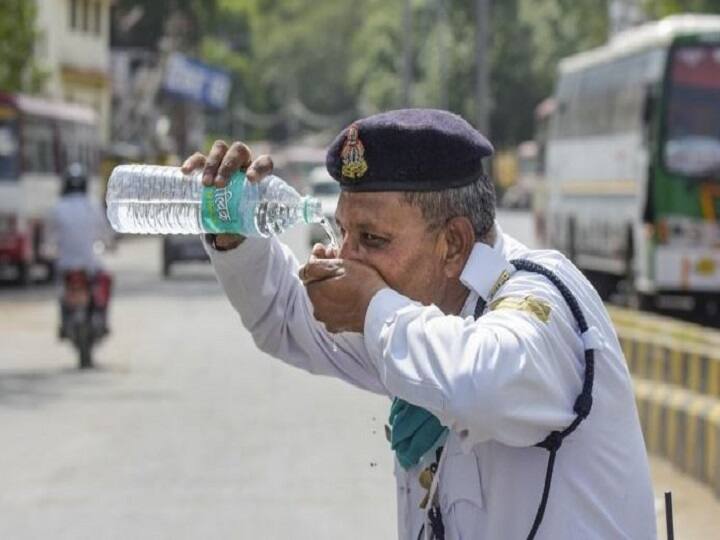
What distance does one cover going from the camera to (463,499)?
10.5ft

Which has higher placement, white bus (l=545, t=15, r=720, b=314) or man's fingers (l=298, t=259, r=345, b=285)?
man's fingers (l=298, t=259, r=345, b=285)

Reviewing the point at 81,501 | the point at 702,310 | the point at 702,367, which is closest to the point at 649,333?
the point at 702,367

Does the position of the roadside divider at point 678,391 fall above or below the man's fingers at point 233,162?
below

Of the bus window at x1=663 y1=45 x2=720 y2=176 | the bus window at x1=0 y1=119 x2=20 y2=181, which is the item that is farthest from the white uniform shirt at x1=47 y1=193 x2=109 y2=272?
the bus window at x1=0 y1=119 x2=20 y2=181

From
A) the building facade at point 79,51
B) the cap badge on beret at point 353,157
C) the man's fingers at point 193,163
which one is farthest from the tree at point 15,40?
the cap badge on beret at point 353,157

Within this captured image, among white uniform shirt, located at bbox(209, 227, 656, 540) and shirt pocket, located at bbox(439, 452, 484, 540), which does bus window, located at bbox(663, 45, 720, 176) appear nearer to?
white uniform shirt, located at bbox(209, 227, 656, 540)

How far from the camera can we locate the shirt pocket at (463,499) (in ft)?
10.5

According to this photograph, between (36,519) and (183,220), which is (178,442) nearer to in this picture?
(36,519)

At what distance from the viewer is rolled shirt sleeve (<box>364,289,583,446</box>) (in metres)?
2.95

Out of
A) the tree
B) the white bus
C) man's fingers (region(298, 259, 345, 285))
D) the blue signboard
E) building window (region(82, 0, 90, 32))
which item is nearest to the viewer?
man's fingers (region(298, 259, 345, 285))

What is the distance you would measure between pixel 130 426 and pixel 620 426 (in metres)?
10.2

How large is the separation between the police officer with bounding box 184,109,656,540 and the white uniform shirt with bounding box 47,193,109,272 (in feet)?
45.0

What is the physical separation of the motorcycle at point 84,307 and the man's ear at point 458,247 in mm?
14071

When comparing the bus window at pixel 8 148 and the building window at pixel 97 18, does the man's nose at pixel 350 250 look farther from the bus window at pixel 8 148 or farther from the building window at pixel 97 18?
the building window at pixel 97 18
